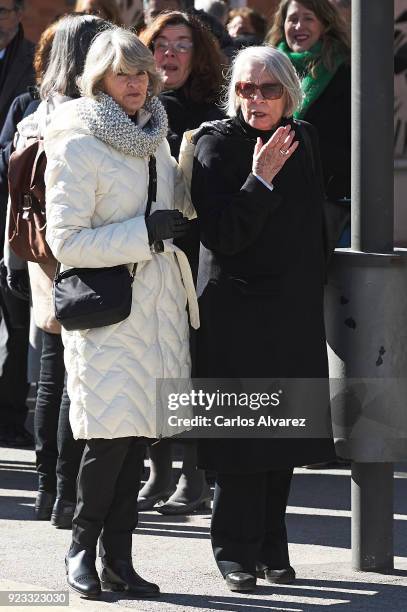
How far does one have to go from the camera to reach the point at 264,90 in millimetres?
4680

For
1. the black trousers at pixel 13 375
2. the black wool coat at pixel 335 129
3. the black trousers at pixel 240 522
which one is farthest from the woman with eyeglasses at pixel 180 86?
the black trousers at pixel 13 375

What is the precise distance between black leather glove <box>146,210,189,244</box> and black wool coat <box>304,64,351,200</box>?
204cm

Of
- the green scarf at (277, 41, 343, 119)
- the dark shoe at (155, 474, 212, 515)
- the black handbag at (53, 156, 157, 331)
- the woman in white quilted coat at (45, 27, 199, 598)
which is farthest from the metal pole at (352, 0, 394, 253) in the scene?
the green scarf at (277, 41, 343, 119)

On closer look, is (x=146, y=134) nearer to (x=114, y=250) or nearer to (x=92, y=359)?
(x=114, y=250)

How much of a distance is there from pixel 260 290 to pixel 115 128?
0.69 metres

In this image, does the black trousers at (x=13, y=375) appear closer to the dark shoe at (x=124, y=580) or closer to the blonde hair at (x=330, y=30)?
the blonde hair at (x=330, y=30)

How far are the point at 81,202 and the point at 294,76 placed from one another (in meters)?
0.83

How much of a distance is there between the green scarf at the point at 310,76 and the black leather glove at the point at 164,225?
2.11m

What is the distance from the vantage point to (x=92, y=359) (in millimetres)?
4566

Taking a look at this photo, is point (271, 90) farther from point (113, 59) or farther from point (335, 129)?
point (335, 129)

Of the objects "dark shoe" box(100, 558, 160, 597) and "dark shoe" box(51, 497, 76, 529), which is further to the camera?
"dark shoe" box(51, 497, 76, 529)

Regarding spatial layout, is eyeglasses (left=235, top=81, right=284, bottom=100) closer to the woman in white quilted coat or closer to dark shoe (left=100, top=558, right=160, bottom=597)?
the woman in white quilted coat

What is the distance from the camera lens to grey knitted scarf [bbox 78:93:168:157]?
4555mm

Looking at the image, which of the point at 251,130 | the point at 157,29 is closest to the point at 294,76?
the point at 251,130
